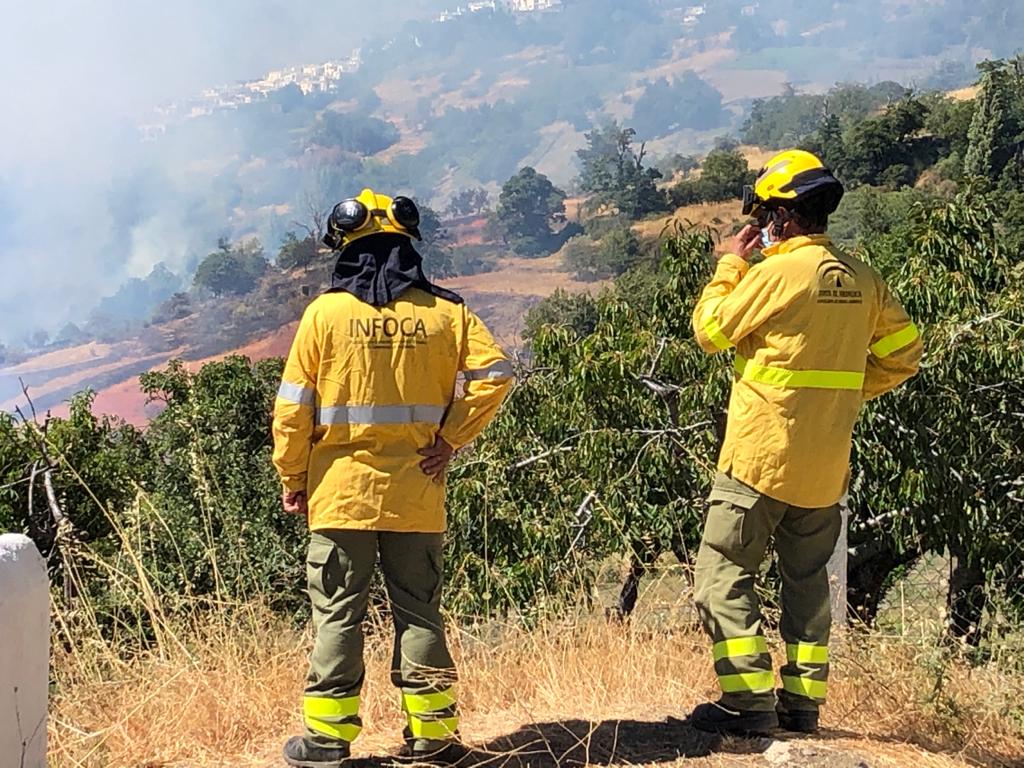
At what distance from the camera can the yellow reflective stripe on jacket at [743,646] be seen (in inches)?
120

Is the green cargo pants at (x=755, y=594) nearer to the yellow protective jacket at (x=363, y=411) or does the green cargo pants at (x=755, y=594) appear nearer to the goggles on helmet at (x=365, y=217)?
the yellow protective jacket at (x=363, y=411)

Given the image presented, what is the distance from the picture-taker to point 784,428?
10.0 feet

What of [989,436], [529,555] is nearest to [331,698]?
[529,555]

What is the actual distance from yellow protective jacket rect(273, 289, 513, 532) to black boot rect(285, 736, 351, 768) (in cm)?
59

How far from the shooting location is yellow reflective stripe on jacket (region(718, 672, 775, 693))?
10.0 feet

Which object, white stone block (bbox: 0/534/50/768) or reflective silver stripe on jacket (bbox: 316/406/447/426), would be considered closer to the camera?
white stone block (bbox: 0/534/50/768)

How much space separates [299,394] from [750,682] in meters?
1.50

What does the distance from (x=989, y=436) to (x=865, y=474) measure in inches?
46.4

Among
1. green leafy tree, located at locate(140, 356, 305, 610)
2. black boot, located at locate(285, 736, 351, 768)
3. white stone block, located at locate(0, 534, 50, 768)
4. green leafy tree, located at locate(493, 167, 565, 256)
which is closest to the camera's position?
white stone block, located at locate(0, 534, 50, 768)

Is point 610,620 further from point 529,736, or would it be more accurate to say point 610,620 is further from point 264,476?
point 264,476

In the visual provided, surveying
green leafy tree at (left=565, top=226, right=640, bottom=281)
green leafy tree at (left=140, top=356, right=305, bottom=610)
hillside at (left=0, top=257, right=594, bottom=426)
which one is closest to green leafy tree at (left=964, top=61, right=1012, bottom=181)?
green leafy tree at (left=565, top=226, right=640, bottom=281)

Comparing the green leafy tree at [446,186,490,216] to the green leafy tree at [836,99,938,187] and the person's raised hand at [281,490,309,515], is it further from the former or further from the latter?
the person's raised hand at [281,490,309,515]

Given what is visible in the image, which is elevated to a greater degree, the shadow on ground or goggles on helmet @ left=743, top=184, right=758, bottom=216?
goggles on helmet @ left=743, top=184, right=758, bottom=216

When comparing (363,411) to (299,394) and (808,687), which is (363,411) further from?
(808,687)
